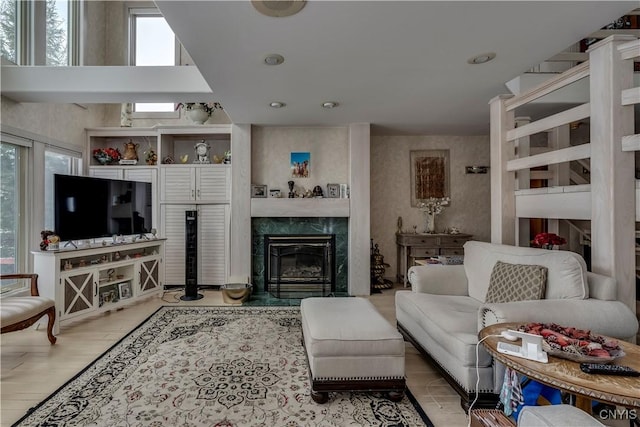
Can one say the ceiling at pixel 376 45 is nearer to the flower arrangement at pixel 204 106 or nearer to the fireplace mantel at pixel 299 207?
the flower arrangement at pixel 204 106

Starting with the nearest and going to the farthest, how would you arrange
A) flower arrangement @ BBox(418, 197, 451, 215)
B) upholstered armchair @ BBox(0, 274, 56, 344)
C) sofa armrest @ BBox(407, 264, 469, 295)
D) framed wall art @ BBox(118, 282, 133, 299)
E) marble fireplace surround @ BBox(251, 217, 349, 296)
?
upholstered armchair @ BBox(0, 274, 56, 344) < sofa armrest @ BBox(407, 264, 469, 295) < framed wall art @ BBox(118, 282, 133, 299) < marble fireplace surround @ BBox(251, 217, 349, 296) < flower arrangement @ BBox(418, 197, 451, 215)

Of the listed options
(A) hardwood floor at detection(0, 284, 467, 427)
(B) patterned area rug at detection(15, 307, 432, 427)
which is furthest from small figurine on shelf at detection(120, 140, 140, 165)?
(B) patterned area rug at detection(15, 307, 432, 427)

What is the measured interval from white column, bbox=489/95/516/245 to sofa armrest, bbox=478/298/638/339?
130 centimetres

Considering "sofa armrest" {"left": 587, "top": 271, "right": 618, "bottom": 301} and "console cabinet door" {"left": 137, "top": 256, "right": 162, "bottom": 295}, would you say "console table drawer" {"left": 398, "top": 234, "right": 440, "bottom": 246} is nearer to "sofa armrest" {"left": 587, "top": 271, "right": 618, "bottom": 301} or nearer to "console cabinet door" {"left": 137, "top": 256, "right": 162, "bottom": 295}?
"sofa armrest" {"left": 587, "top": 271, "right": 618, "bottom": 301}

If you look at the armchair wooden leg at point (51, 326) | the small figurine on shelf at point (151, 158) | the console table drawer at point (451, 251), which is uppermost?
the small figurine on shelf at point (151, 158)

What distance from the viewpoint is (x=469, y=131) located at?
5.18m

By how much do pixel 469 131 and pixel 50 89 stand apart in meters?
5.59

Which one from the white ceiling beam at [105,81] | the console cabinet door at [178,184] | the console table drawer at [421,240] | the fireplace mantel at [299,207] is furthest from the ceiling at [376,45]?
the console table drawer at [421,240]

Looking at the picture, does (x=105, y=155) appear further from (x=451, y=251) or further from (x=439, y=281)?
(x=451, y=251)

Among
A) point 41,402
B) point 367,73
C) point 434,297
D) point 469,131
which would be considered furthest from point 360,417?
point 469,131

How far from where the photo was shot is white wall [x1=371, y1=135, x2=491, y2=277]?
17.9 feet

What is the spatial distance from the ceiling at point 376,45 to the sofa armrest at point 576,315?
71.3 inches

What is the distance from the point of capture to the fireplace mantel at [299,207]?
15.3 feet

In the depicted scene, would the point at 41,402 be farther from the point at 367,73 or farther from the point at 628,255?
the point at 628,255
